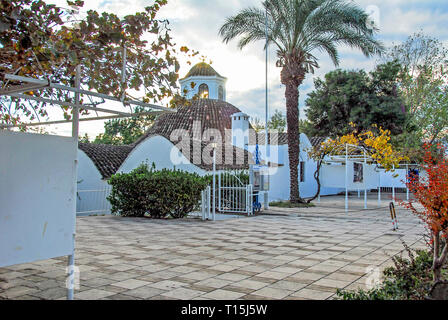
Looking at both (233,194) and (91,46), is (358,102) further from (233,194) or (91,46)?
(91,46)

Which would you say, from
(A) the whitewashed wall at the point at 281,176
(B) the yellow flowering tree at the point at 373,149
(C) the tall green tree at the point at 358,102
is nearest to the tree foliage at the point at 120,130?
(C) the tall green tree at the point at 358,102

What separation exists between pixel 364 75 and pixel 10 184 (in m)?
28.5

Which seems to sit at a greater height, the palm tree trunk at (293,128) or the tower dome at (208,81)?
the tower dome at (208,81)

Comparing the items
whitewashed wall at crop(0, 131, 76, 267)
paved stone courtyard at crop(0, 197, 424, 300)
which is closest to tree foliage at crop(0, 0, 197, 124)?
whitewashed wall at crop(0, 131, 76, 267)

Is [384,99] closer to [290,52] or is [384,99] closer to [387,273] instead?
[290,52]

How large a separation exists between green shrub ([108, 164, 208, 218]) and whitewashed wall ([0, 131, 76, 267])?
8349 mm

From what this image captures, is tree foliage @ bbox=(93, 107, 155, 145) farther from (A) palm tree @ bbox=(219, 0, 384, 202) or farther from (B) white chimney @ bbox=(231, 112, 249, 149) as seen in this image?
(A) palm tree @ bbox=(219, 0, 384, 202)

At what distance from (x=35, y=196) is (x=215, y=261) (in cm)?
354

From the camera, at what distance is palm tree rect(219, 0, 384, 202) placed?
15852mm

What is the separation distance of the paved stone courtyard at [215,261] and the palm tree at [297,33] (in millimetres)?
7694

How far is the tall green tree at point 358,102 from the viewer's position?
26922 millimetres

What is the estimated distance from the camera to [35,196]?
13.0 ft

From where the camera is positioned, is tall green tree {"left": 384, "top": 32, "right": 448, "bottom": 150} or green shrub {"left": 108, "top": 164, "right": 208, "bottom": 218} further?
tall green tree {"left": 384, "top": 32, "right": 448, "bottom": 150}

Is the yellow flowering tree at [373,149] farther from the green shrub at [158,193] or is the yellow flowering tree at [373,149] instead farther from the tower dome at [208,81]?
the tower dome at [208,81]
